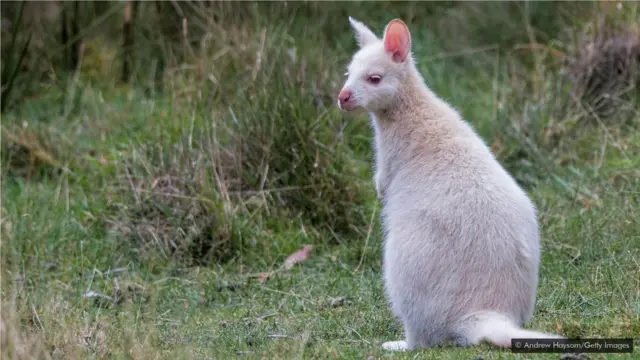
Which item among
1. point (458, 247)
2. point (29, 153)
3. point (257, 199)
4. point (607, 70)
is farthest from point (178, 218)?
point (607, 70)

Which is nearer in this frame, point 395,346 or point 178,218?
point 395,346

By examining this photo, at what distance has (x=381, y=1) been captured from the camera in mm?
9883

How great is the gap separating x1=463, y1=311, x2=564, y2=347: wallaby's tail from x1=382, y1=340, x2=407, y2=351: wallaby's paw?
0.34m

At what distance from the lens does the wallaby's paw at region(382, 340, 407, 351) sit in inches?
161

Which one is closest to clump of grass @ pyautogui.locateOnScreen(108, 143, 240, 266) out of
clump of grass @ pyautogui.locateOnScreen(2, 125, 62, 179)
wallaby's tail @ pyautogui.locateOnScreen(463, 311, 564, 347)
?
clump of grass @ pyautogui.locateOnScreen(2, 125, 62, 179)

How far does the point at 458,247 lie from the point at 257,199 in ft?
9.10

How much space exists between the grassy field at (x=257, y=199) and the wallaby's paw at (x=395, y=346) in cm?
10

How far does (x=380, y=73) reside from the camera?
14.9 ft

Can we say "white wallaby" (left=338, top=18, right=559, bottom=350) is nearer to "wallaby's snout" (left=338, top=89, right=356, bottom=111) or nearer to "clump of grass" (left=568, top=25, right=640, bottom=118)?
"wallaby's snout" (left=338, top=89, right=356, bottom=111)

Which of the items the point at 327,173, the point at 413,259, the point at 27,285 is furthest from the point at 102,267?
the point at 413,259

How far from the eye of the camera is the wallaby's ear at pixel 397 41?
455cm

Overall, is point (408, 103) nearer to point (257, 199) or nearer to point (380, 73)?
point (380, 73)

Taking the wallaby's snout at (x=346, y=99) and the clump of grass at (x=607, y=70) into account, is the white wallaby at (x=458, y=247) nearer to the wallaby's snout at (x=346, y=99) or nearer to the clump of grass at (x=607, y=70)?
the wallaby's snout at (x=346, y=99)

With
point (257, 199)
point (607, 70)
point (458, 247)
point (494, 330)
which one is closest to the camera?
point (494, 330)
